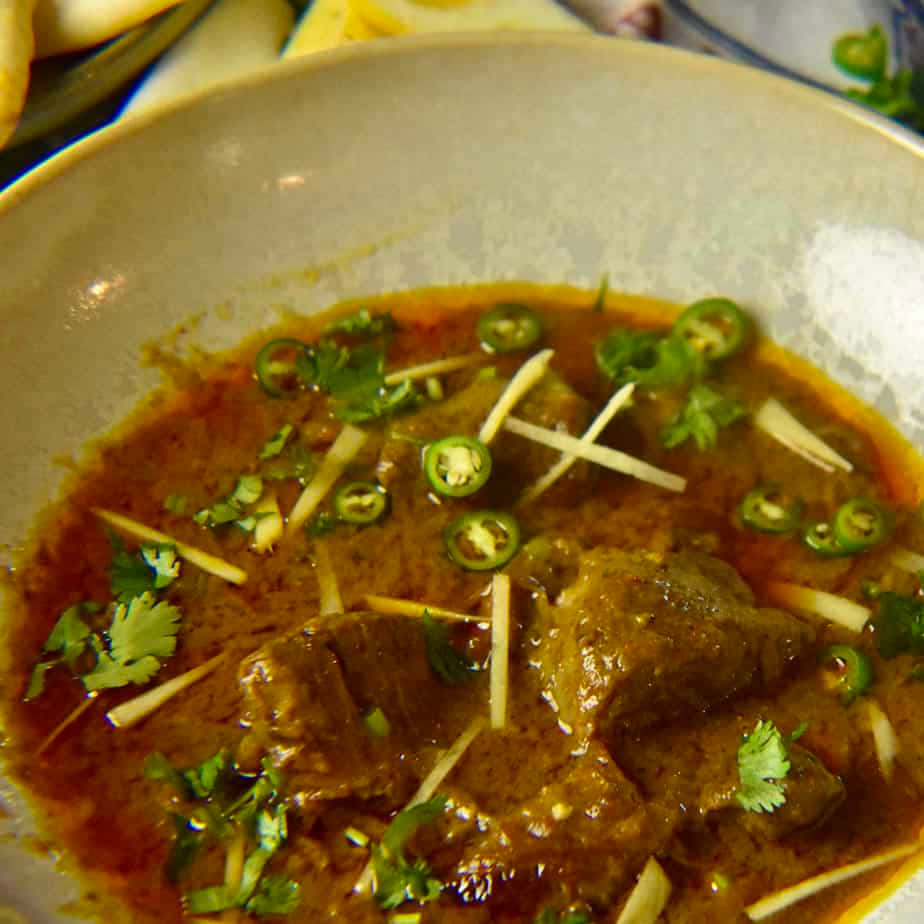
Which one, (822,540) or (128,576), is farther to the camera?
(822,540)

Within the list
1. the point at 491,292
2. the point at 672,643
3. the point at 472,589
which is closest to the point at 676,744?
the point at 672,643

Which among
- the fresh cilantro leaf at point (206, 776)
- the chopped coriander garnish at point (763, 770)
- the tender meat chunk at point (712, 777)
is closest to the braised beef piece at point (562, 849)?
the tender meat chunk at point (712, 777)

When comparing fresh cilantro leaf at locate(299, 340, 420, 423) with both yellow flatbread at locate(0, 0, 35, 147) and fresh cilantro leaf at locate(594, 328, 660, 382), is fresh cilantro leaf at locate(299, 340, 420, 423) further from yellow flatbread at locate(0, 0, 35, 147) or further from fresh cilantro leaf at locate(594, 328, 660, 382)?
yellow flatbread at locate(0, 0, 35, 147)

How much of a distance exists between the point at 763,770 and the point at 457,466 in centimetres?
128

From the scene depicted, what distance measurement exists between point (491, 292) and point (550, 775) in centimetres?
186

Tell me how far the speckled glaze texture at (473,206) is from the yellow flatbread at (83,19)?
2.72 ft

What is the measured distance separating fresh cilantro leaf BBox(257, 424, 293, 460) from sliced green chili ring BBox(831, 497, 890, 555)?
1.81 metres

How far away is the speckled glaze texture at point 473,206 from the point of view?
370 cm

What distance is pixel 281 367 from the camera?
3850 mm

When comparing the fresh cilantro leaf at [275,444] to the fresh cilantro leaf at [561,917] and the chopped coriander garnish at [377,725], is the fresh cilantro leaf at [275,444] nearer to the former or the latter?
the chopped coriander garnish at [377,725]

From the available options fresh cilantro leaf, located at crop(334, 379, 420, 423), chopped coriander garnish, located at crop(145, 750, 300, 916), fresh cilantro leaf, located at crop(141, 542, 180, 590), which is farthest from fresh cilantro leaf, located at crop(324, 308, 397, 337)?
chopped coriander garnish, located at crop(145, 750, 300, 916)

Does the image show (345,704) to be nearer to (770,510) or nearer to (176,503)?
(176,503)

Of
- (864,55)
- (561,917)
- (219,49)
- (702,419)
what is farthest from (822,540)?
(219,49)

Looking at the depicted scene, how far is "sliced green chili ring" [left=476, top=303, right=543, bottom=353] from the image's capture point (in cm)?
395
